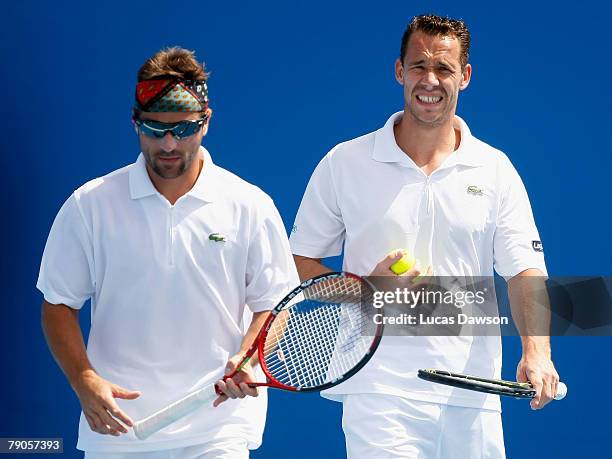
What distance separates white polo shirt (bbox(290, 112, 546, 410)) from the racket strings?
1.07ft

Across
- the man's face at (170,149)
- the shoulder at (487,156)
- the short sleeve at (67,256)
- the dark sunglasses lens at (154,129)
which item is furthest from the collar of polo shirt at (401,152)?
the short sleeve at (67,256)

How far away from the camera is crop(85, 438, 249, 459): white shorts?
4754 mm

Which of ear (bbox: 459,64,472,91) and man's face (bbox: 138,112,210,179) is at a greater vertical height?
ear (bbox: 459,64,472,91)

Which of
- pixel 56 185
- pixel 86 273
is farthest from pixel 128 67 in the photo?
pixel 86 273

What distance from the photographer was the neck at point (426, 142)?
5.38 meters

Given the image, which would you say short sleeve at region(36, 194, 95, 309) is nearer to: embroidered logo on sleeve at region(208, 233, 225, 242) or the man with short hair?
embroidered logo on sleeve at region(208, 233, 225, 242)

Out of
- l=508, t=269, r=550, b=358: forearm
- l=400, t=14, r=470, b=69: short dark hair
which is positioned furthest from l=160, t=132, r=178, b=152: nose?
l=508, t=269, r=550, b=358: forearm

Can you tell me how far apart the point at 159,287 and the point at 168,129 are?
519 millimetres

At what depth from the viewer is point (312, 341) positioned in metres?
4.86

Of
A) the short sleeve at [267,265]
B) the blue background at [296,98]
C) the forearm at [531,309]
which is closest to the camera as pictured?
the short sleeve at [267,265]

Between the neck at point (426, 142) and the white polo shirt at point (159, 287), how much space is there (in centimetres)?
78

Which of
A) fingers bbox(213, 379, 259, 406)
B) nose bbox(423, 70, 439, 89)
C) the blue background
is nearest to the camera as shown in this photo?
fingers bbox(213, 379, 259, 406)

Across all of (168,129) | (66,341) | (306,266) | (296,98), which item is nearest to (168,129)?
(168,129)

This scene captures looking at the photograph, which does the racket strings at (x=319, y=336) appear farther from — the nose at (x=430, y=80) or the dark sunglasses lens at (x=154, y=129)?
the nose at (x=430, y=80)
